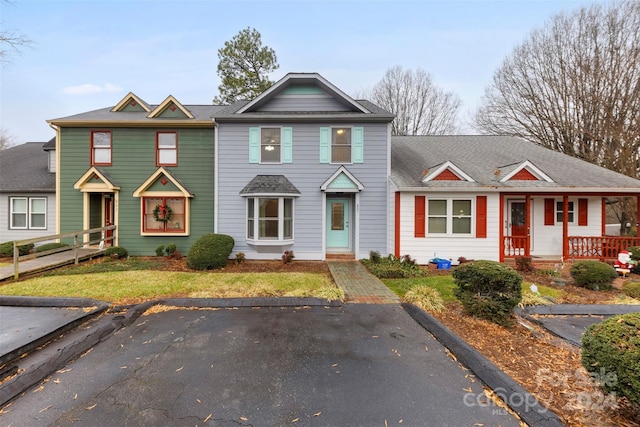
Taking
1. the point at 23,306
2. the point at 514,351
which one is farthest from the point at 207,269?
the point at 514,351

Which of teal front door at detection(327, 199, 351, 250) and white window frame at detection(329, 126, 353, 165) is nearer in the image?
white window frame at detection(329, 126, 353, 165)

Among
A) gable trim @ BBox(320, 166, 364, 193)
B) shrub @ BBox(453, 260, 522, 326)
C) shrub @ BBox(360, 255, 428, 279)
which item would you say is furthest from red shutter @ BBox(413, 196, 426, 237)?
shrub @ BBox(453, 260, 522, 326)

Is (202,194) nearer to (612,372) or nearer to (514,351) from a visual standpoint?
(514,351)

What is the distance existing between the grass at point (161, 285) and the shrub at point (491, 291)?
2.64 m

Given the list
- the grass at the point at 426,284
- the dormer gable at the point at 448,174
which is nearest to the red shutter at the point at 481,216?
the dormer gable at the point at 448,174

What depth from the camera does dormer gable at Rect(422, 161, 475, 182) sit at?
373 inches

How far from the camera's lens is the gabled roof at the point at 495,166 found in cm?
923

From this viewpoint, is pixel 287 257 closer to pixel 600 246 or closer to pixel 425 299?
pixel 425 299

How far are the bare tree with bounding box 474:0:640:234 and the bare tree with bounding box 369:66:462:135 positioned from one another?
3782 millimetres

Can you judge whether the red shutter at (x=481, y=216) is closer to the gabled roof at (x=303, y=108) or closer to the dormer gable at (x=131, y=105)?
the gabled roof at (x=303, y=108)

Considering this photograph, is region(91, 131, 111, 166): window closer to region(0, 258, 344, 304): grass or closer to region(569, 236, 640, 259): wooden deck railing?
region(0, 258, 344, 304): grass

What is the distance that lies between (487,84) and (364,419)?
2571 cm

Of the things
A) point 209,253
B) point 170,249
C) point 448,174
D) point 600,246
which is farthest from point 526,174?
point 170,249

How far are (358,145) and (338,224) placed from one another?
339 centimetres
